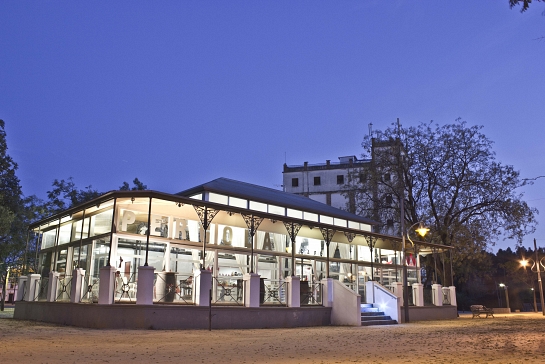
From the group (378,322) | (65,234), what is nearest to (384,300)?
(378,322)

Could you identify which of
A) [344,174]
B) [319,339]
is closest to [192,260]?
[319,339]

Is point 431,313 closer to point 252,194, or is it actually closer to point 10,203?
point 252,194

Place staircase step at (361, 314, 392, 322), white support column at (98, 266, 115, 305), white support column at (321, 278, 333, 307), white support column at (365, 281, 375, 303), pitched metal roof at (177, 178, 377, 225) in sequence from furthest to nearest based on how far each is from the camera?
white support column at (365, 281, 375, 303)
pitched metal roof at (177, 178, 377, 225)
staircase step at (361, 314, 392, 322)
white support column at (321, 278, 333, 307)
white support column at (98, 266, 115, 305)

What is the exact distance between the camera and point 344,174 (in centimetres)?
5988

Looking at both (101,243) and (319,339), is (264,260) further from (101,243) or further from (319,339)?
(319,339)

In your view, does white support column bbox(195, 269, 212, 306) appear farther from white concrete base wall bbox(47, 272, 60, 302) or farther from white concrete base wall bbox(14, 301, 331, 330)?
white concrete base wall bbox(47, 272, 60, 302)

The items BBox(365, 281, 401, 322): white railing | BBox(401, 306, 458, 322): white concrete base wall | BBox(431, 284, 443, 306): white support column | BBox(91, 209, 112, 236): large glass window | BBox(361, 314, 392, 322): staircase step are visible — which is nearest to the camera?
BBox(91, 209, 112, 236): large glass window

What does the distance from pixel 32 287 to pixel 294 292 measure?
11.8 m

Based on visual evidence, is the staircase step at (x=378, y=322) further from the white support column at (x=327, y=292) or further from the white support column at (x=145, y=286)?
the white support column at (x=145, y=286)

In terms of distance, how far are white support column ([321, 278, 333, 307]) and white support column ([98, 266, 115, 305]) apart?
29.5 ft

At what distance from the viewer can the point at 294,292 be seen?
64.7ft

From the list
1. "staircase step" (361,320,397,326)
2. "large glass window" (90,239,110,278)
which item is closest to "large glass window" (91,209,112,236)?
"large glass window" (90,239,110,278)

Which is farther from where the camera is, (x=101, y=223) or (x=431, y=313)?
(x=431, y=313)

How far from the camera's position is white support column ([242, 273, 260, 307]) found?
60.0 ft
